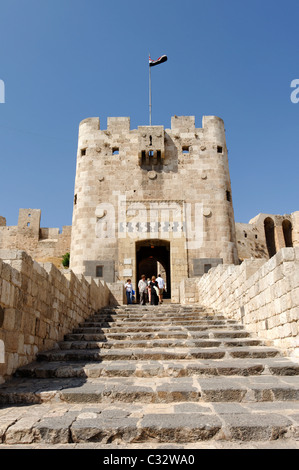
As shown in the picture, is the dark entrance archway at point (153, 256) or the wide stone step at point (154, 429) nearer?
the wide stone step at point (154, 429)

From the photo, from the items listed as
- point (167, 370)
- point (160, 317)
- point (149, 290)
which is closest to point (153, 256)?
point (149, 290)

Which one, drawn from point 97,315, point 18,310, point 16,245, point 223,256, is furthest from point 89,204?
point 16,245

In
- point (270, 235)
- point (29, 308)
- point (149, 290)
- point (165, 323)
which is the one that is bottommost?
point (165, 323)

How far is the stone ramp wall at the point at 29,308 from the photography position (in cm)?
436

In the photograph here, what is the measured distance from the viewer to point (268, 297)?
575cm

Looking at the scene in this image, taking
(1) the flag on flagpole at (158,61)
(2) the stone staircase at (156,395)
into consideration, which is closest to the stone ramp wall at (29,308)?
(2) the stone staircase at (156,395)

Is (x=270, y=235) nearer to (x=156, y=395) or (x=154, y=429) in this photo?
(x=156, y=395)

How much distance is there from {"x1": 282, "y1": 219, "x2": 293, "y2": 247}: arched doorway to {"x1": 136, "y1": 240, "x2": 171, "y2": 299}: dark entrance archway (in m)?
11.4

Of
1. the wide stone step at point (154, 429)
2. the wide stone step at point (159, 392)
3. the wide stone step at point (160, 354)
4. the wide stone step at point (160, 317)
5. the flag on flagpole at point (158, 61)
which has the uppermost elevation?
the flag on flagpole at point (158, 61)

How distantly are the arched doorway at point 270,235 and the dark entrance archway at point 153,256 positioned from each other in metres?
9.79

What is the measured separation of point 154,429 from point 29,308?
2812 mm

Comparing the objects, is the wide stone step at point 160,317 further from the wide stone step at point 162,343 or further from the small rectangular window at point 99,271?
the small rectangular window at point 99,271

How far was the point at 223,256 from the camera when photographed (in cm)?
1551
